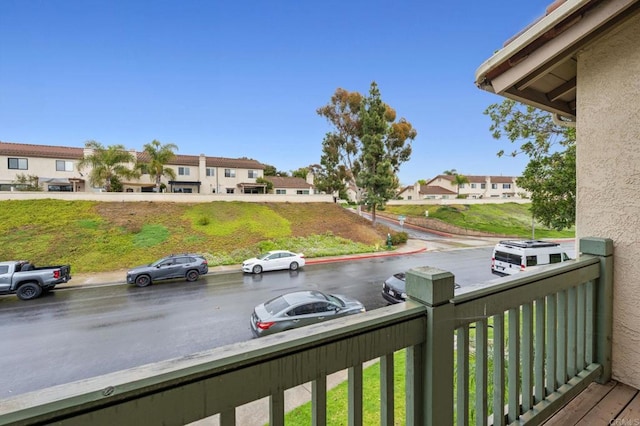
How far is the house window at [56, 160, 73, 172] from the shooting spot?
31.1 metres

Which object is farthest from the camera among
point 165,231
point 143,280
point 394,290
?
point 165,231

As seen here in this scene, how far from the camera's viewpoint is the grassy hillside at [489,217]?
30931 mm

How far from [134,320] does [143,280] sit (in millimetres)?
4398

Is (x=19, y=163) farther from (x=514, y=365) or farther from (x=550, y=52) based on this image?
(x=514, y=365)

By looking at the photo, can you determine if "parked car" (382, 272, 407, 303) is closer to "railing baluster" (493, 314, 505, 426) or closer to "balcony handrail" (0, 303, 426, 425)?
"railing baluster" (493, 314, 505, 426)

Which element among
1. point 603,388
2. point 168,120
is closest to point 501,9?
point 603,388

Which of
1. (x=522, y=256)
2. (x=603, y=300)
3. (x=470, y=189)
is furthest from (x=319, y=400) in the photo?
(x=470, y=189)

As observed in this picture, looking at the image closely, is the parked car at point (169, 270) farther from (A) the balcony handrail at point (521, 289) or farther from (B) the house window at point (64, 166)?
(B) the house window at point (64, 166)

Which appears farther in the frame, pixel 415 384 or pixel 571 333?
pixel 571 333

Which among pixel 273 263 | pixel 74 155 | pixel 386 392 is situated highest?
pixel 74 155

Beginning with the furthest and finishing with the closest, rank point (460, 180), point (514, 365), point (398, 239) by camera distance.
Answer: point (460, 180) → point (398, 239) → point (514, 365)

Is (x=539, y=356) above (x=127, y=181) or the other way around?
the other way around

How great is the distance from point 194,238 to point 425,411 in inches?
821

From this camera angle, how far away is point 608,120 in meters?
2.61
